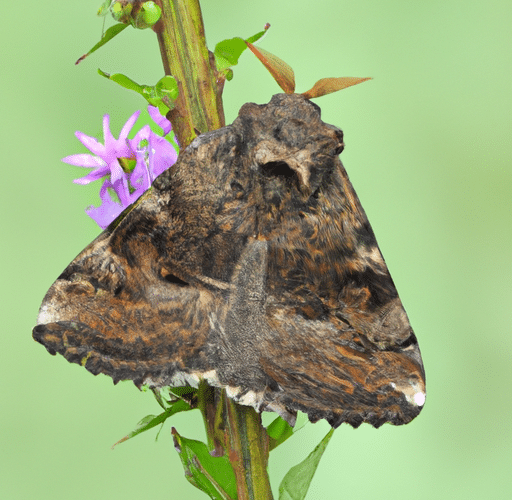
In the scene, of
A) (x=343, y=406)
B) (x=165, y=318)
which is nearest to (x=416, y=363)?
(x=343, y=406)

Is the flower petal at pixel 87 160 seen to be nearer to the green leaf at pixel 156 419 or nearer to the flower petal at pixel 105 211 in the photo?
the flower petal at pixel 105 211

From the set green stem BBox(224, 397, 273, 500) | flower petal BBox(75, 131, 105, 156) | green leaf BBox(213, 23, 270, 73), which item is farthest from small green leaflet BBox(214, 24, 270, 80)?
green stem BBox(224, 397, 273, 500)

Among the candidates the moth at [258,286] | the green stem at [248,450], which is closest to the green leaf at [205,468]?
the green stem at [248,450]

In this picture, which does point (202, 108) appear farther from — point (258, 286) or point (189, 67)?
point (258, 286)

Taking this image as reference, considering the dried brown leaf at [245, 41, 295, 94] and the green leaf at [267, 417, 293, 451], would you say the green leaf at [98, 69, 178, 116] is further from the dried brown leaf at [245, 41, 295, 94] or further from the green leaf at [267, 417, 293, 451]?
the green leaf at [267, 417, 293, 451]

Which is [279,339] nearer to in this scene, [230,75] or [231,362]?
[231,362]

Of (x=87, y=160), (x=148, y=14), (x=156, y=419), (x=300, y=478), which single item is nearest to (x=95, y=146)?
(x=87, y=160)
